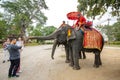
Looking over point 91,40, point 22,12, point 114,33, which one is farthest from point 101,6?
point 114,33

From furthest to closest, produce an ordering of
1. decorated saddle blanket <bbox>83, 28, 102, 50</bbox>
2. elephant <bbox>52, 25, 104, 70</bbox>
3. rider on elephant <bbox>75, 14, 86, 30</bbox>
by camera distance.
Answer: rider on elephant <bbox>75, 14, 86, 30</bbox> → elephant <bbox>52, 25, 104, 70</bbox> → decorated saddle blanket <bbox>83, 28, 102, 50</bbox>

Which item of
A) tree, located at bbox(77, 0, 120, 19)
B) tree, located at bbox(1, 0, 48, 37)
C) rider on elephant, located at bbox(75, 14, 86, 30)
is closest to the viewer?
tree, located at bbox(77, 0, 120, 19)

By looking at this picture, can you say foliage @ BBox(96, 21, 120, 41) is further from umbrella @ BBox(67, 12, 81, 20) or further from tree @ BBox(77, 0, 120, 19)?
tree @ BBox(77, 0, 120, 19)

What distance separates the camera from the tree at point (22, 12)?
5400 centimetres

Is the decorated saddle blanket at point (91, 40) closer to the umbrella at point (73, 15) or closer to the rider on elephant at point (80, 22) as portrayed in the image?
the rider on elephant at point (80, 22)

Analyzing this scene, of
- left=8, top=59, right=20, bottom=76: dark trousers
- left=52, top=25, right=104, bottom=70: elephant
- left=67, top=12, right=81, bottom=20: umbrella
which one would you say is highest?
left=67, top=12, right=81, bottom=20: umbrella

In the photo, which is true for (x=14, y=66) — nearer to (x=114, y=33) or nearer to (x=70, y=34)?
(x=70, y=34)

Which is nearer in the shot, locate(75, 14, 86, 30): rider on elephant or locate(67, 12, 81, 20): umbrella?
locate(75, 14, 86, 30): rider on elephant

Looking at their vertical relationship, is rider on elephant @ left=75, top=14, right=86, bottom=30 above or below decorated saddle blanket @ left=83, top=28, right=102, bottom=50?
above

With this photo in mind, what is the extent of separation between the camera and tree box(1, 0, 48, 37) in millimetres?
54000

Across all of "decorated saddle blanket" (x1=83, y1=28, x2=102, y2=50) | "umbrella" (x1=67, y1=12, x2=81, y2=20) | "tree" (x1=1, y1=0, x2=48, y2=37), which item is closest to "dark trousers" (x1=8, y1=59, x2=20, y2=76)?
"decorated saddle blanket" (x1=83, y1=28, x2=102, y2=50)

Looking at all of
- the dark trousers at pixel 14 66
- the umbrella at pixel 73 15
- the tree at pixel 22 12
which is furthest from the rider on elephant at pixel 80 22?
the tree at pixel 22 12

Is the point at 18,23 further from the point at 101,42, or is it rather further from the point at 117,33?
the point at 101,42

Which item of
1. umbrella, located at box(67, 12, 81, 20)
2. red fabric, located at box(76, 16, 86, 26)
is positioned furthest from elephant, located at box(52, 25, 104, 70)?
umbrella, located at box(67, 12, 81, 20)
